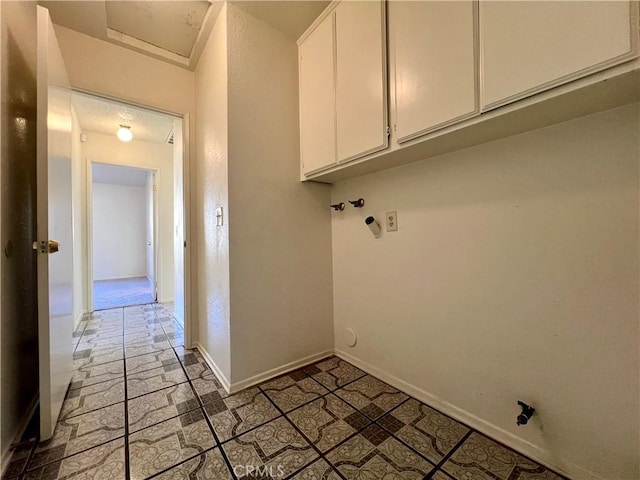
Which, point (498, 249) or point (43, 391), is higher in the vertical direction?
point (498, 249)

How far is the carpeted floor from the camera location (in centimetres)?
375

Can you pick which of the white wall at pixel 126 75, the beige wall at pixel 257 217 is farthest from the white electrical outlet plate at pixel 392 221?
the white wall at pixel 126 75

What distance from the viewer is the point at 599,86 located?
2.55ft

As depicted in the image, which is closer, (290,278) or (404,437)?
(404,437)

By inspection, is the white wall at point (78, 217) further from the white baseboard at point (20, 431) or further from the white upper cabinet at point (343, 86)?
the white upper cabinet at point (343, 86)

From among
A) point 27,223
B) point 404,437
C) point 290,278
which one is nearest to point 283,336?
point 290,278

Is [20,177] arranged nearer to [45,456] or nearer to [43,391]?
[43,391]

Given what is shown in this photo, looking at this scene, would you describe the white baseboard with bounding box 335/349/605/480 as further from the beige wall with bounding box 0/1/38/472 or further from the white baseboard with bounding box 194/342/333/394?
the beige wall with bounding box 0/1/38/472

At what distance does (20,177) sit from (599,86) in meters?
2.51

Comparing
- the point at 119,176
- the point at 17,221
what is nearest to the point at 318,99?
the point at 17,221

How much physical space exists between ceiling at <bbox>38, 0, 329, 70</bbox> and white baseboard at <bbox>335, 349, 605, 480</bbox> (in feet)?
8.03

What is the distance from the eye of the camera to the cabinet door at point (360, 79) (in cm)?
131

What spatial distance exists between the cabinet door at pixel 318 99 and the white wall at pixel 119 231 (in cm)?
647

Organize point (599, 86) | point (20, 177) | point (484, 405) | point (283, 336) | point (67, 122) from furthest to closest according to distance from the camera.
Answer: point (283, 336), point (67, 122), point (20, 177), point (484, 405), point (599, 86)
